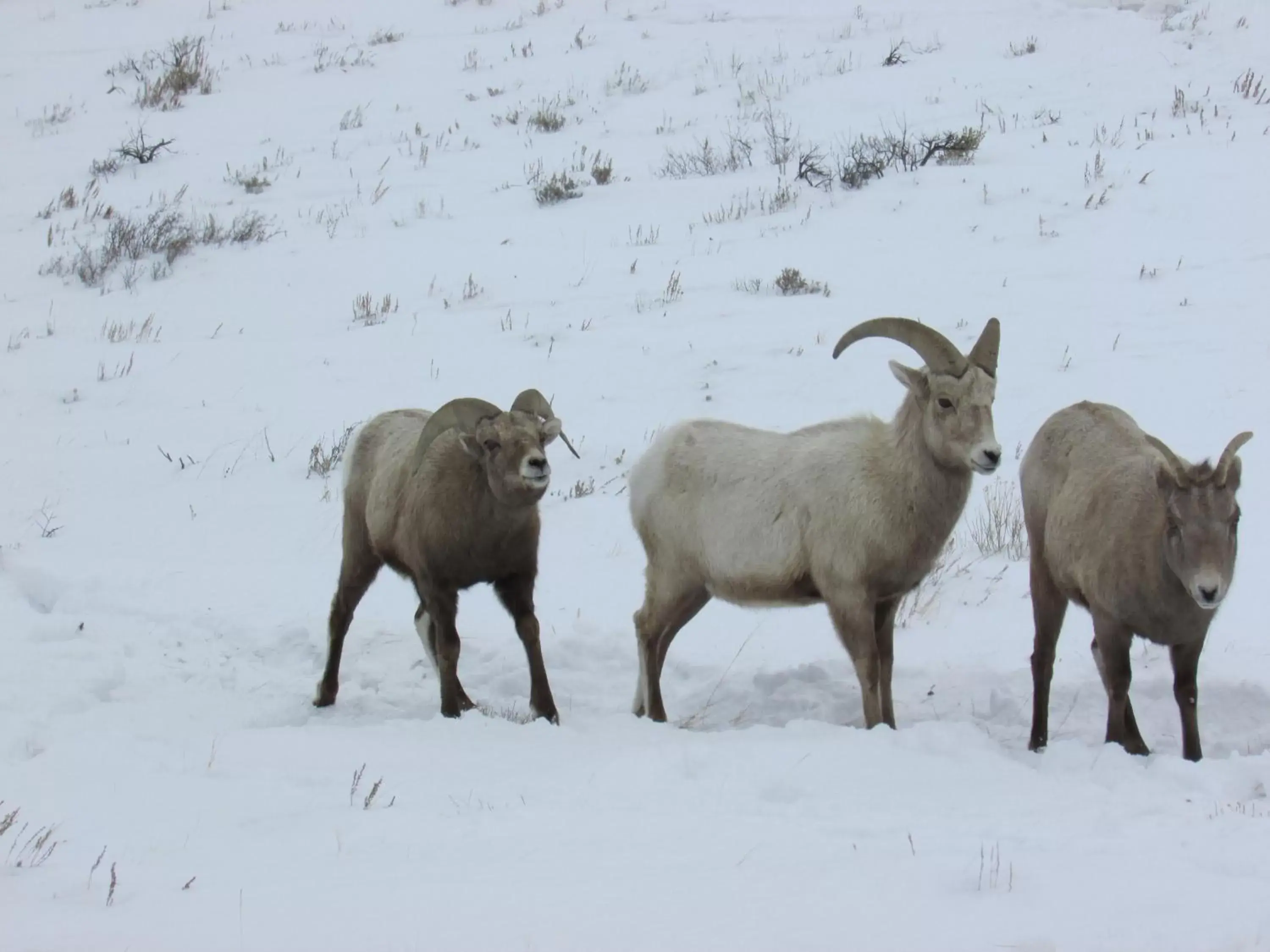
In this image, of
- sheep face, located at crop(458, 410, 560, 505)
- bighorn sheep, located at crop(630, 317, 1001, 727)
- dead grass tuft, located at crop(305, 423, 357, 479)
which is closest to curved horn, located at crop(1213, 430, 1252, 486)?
bighorn sheep, located at crop(630, 317, 1001, 727)

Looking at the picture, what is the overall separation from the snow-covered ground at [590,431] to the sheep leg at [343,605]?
0.74 ft

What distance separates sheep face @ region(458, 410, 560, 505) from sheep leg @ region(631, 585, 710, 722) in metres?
0.96

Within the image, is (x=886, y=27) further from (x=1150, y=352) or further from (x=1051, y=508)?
(x=1051, y=508)

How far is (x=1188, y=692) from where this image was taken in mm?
5828

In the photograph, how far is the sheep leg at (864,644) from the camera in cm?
625

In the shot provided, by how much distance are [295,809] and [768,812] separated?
1574 mm

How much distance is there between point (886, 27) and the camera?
19.3m

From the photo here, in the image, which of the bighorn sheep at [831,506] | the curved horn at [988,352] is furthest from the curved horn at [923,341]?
the curved horn at [988,352]

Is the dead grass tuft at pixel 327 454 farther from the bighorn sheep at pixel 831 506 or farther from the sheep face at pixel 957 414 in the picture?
the sheep face at pixel 957 414

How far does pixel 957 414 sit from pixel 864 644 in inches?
43.7

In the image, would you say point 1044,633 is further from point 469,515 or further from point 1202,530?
point 469,515

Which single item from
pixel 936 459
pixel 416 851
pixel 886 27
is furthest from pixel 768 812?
pixel 886 27

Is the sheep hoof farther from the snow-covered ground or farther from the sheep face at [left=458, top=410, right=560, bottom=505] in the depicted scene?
the sheep face at [left=458, top=410, right=560, bottom=505]

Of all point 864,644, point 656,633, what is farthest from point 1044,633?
point 656,633
